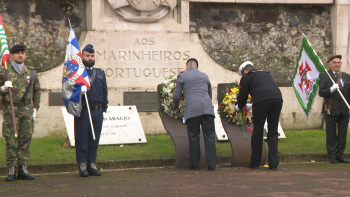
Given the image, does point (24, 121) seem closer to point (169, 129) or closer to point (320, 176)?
point (169, 129)

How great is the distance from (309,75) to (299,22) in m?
4.41

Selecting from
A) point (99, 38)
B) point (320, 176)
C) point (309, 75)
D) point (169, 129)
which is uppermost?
point (99, 38)

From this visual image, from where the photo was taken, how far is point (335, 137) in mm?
9391

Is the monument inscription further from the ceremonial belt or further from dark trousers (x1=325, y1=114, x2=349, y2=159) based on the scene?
the ceremonial belt

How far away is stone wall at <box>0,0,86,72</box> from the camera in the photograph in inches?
453

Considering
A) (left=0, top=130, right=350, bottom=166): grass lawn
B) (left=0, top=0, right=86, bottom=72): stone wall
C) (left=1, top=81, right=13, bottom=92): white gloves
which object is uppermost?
(left=0, top=0, right=86, bottom=72): stone wall

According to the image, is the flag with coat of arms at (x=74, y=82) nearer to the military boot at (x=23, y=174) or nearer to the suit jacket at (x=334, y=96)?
the military boot at (x=23, y=174)

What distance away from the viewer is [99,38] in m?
11.7

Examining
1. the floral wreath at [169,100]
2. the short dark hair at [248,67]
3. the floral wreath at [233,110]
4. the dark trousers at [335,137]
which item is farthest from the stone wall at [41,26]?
the dark trousers at [335,137]

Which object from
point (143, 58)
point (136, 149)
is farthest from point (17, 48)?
point (143, 58)

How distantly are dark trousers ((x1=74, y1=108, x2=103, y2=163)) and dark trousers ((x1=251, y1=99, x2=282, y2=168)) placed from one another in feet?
8.09

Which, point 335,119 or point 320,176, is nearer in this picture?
point 320,176

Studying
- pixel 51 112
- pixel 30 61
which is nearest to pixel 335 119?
pixel 51 112

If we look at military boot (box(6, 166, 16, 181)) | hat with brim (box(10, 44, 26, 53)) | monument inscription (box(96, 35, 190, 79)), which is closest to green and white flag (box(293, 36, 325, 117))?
monument inscription (box(96, 35, 190, 79))
